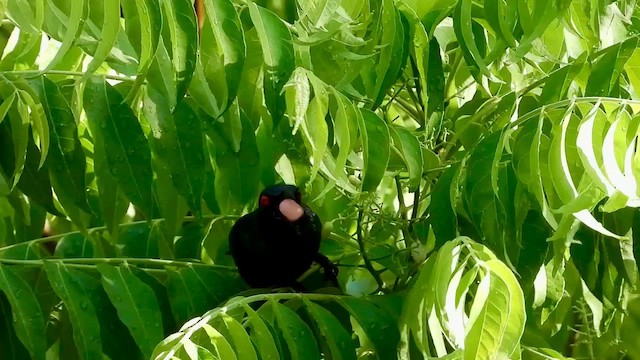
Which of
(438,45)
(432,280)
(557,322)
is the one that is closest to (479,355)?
(432,280)

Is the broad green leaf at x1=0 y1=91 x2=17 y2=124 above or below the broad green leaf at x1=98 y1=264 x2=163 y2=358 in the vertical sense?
above

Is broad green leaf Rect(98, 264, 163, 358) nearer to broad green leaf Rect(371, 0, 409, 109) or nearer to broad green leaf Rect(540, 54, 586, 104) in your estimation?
broad green leaf Rect(371, 0, 409, 109)

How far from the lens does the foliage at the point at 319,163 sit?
933 millimetres

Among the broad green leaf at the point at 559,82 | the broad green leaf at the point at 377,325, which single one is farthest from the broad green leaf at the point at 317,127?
the broad green leaf at the point at 559,82

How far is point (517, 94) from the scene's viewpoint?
1.17 m

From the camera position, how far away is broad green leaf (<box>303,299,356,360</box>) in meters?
1.08

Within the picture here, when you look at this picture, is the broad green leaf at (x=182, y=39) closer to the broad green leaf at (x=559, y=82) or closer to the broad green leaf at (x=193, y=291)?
the broad green leaf at (x=193, y=291)

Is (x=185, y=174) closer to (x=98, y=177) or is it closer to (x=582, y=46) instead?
(x=98, y=177)

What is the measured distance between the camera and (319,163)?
0.91 m

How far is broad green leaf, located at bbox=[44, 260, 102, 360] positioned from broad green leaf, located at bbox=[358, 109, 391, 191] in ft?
1.18

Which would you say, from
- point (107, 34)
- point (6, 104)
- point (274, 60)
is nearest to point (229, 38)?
point (274, 60)

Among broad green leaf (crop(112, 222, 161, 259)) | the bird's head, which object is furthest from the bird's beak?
broad green leaf (crop(112, 222, 161, 259))

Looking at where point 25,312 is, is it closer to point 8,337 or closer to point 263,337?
point 8,337

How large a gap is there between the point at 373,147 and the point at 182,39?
0.23 meters
